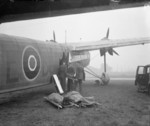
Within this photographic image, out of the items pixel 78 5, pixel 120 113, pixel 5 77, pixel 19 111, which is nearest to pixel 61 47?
pixel 78 5

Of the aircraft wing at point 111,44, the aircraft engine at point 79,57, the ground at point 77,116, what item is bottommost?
the ground at point 77,116

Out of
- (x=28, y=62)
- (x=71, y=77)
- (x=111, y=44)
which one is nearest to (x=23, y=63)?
(x=28, y=62)

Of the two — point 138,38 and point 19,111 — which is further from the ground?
point 138,38

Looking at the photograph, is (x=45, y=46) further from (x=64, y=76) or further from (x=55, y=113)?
(x=55, y=113)

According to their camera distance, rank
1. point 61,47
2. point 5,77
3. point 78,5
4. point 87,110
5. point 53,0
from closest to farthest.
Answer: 1. point 87,110
2. point 5,77
3. point 53,0
4. point 78,5
5. point 61,47

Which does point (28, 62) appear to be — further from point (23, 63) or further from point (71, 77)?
point (71, 77)

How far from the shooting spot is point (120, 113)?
27.7 ft

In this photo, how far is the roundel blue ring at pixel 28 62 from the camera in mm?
12005

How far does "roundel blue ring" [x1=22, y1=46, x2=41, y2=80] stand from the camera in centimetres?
1200

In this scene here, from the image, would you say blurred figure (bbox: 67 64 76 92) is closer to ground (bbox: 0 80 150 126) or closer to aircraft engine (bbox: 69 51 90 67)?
aircraft engine (bbox: 69 51 90 67)

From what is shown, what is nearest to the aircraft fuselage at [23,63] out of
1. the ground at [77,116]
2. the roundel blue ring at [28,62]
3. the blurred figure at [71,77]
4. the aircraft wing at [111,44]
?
the roundel blue ring at [28,62]

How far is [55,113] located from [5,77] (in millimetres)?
3693

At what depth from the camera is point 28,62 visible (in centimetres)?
1227

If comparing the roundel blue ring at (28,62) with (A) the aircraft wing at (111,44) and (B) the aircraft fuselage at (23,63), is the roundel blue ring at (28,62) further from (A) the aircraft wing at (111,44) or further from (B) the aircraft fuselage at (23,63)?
(A) the aircraft wing at (111,44)
